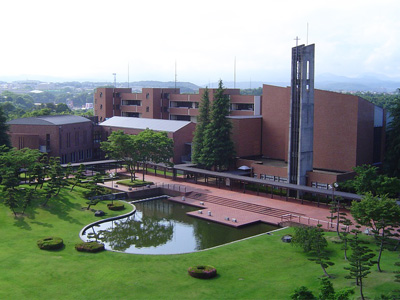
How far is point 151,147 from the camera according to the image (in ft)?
139

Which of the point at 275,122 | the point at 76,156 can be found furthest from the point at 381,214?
the point at 76,156

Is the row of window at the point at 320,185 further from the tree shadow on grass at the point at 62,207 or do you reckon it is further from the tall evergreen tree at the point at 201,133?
the tree shadow on grass at the point at 62,207

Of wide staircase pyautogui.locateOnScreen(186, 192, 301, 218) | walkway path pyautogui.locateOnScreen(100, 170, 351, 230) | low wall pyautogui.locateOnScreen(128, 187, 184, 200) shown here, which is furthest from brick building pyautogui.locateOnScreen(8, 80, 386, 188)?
low wall pyautogui.locateOnScreen(128, 187, 184, 200)

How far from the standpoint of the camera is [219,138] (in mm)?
43656

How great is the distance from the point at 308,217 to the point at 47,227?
17080 millimetres

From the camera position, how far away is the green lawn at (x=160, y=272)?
1881 centimetres

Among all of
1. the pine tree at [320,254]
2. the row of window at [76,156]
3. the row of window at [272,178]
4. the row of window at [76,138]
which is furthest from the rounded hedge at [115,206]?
the row of window at [76,138]

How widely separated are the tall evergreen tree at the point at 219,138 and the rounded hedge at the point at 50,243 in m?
20.6

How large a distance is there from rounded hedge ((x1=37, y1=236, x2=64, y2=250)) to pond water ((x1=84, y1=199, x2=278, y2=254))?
274cm

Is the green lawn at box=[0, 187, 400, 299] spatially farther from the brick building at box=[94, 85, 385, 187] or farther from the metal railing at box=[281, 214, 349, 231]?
the brick building at box=[94, 85, 385, 187]

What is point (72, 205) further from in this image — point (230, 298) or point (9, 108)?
point (9, 108)

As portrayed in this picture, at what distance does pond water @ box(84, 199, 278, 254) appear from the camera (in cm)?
2664

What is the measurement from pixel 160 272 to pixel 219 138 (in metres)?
23.7

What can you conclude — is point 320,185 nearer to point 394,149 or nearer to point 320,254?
point 394,149
